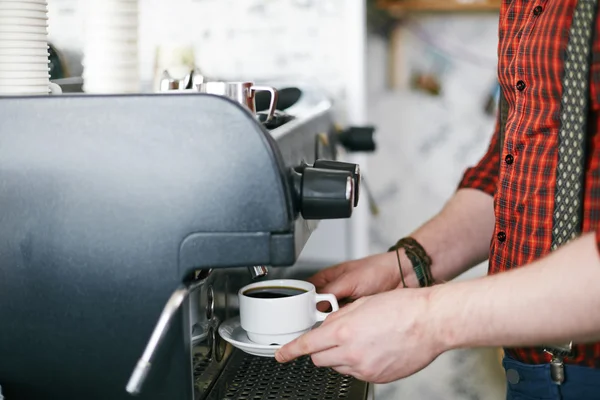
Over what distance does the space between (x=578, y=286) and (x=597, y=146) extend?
205mm

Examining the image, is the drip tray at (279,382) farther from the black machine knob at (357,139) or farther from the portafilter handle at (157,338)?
the black machine knob at (357,139)

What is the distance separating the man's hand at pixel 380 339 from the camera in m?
0.85

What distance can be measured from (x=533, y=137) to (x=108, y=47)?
573 millimetres

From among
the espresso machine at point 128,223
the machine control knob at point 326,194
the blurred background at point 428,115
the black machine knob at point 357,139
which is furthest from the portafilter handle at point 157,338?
the blurred background at point 428,115

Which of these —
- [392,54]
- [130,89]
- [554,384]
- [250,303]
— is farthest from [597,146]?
[392,54]

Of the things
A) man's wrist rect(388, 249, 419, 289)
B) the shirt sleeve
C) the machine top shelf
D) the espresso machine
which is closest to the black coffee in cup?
the espresso machine

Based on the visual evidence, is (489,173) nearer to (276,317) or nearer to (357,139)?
(357,139)

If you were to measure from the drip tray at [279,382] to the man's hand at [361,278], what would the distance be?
0.46 ft

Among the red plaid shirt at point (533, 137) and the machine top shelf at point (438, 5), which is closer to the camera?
the red plaid shirt at point (533, 137)

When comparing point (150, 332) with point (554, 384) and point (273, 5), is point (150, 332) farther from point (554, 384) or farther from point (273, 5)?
point (273, 5)

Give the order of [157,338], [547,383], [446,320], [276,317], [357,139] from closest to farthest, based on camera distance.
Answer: [157,338] → [446,320] → [276,317] → [547,383] → [357,139]

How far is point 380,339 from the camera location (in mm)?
862

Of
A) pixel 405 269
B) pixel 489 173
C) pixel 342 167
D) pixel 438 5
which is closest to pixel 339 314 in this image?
pixel 342 167

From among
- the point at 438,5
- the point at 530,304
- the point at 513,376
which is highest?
the point at 438,5
